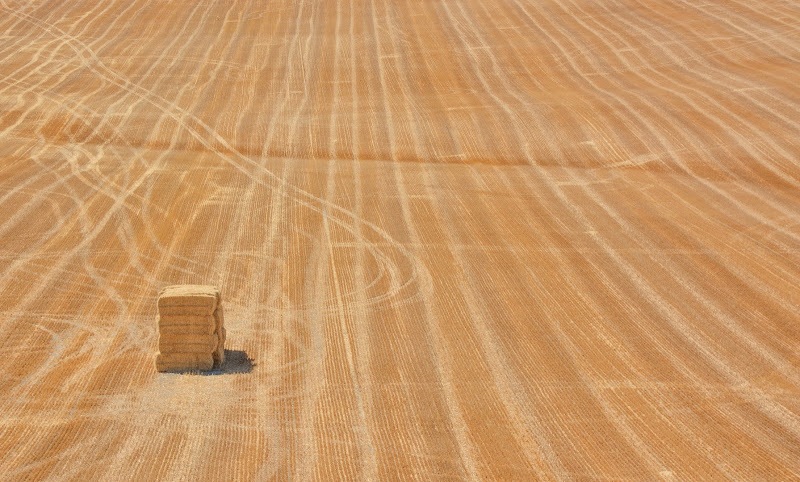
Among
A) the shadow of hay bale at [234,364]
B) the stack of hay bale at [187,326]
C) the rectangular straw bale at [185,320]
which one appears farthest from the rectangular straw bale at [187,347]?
the shadow of hay bale at [234,364]

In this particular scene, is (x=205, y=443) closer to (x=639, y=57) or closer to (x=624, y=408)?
(x=624, y=408)

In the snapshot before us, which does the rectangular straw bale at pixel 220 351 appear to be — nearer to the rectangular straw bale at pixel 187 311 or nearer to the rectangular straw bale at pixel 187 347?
the rectangular straw bale at pixel 187 347

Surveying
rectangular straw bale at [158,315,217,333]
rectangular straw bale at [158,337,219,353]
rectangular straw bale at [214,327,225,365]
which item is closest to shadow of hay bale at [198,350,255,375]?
rectangular straw bale at [214,327,225,365]

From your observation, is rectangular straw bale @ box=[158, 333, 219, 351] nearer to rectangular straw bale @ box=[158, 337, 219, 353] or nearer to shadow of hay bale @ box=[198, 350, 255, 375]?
rectangular straw bale @ box=[158, 337, 219, 353]

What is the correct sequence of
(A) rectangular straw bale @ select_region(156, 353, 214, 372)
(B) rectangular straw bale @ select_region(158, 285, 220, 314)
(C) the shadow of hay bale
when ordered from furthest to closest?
(C) the shadow of hay bale → (A) rectangular straw bale @ select_region(156, 353, 214, 372) → (B) rectangular straw bale @ select_region(158, 285, 220, 314)

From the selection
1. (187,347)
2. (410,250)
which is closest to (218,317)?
(187,347)

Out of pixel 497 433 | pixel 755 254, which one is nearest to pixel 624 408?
pixel 497 433
